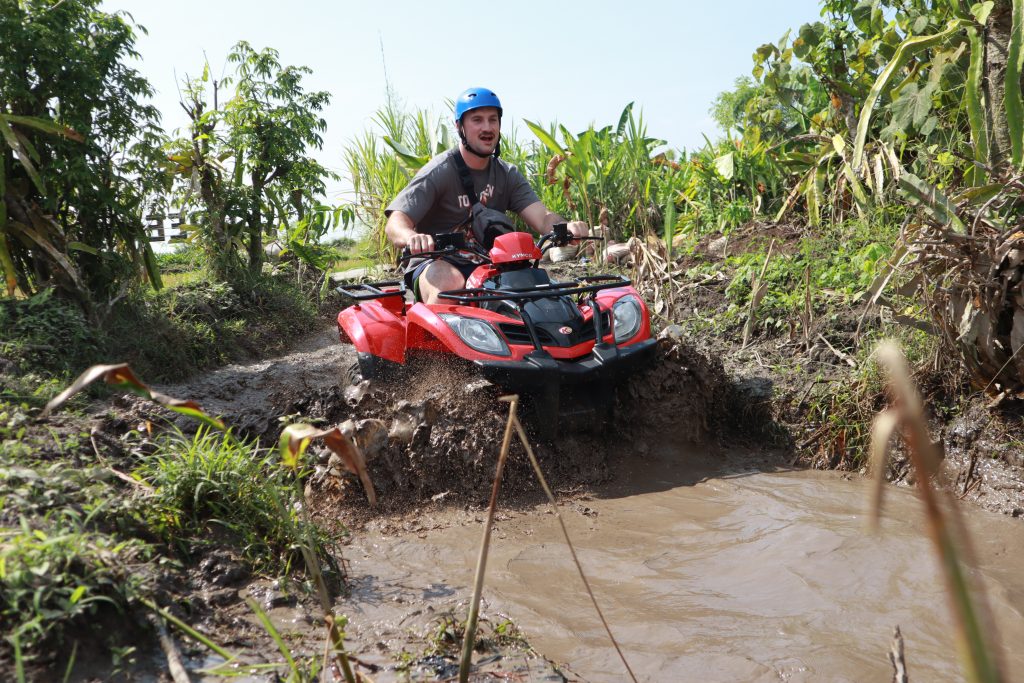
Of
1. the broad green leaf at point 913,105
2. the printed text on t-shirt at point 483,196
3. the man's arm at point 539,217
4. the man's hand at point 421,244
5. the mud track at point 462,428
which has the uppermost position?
the broad green leaf at point 913,105

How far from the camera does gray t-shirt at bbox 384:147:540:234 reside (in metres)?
5.39

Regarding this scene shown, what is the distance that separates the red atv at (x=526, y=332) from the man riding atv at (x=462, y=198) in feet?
0.51

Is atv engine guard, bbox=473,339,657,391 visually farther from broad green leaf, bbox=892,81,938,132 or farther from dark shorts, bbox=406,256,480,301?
broad green leaf, bbox=892,81,938,132

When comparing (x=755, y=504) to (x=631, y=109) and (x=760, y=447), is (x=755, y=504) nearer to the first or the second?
(x=760, y=447)

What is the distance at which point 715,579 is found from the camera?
11.1ft

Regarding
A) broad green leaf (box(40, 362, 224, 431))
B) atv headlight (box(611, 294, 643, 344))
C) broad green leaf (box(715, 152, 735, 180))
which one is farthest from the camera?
broad green leaf (box(715, 152, 735, 180))

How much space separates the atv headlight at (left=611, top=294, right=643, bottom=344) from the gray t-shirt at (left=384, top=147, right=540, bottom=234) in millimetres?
1239

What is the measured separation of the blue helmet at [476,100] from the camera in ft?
17.4

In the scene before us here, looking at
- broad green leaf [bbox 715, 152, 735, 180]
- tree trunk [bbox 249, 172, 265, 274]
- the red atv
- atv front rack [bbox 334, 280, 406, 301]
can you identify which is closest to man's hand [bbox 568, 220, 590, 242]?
the red atv

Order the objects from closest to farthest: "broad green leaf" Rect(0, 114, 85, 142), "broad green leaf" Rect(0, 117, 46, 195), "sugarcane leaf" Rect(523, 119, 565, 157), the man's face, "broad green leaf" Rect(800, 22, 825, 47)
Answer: the man's face → "broad green leaf" Rect(0, 117, 46, 195) → "broad green leaf" Rect(0, 114, 85, 142) → "broad green leaf" Rect(800, 22, 825, 47) → "sugarcane leaf" Rect(523, 119, 565, 157)

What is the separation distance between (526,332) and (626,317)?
0.60m

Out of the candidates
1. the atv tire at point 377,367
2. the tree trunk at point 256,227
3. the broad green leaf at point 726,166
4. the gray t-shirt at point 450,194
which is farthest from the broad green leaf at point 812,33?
the tree trunk at point 256,227

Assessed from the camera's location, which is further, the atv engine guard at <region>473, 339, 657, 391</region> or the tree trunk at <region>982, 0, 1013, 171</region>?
the tree trunk at <region>982, 0, 1013, 171</region>

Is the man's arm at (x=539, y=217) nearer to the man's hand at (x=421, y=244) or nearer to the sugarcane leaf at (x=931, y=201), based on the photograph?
the man's hand at (x=421, y=244)
